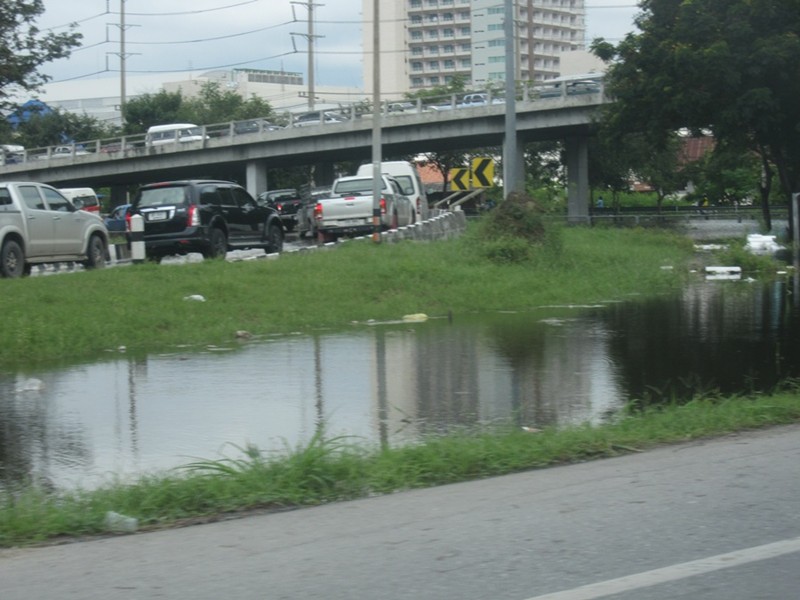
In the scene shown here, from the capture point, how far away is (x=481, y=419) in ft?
31.6

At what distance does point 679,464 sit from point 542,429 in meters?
1.80

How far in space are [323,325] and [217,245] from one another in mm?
8224

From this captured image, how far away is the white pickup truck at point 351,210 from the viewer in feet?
101

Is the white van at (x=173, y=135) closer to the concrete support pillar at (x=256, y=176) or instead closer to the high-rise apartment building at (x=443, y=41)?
the concrete support pillar at (x=256, y=176)

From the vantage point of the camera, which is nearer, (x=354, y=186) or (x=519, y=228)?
(x=519, y=228)

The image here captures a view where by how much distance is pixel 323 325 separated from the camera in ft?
56.1

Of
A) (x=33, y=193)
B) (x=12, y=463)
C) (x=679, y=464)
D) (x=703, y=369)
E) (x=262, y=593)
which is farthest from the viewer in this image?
(x=33, y=193)

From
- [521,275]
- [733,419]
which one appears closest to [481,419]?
[733,419]

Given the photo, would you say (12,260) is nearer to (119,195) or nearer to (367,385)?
(367,385)

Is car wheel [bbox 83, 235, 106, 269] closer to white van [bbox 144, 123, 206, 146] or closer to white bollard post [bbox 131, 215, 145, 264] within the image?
white bollard post [bbox 131, 215, 145, 264]

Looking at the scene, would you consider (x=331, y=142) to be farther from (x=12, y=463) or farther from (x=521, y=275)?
(x=12, y=463)

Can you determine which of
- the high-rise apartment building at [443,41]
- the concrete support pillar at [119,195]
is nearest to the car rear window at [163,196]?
the concrete support pillar at [119,195]

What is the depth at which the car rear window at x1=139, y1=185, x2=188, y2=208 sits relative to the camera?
78.7ft

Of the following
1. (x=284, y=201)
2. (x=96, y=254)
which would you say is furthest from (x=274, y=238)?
(x=284, y=201)
